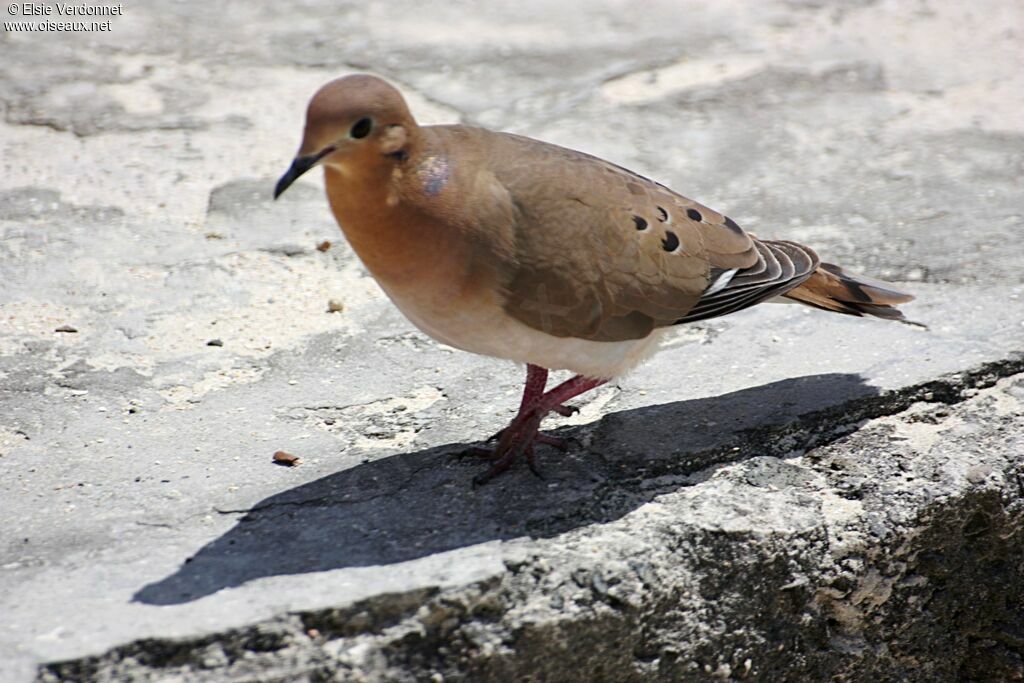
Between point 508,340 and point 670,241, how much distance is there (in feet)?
1.68

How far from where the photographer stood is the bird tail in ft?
10.7

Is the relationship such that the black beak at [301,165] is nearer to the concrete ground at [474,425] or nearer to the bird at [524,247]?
the bird at [524,247]

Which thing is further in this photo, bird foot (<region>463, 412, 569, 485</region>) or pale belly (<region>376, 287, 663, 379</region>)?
bird foot (<region>463, 412, 569, 485</region>)

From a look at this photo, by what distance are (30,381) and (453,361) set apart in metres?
1.16

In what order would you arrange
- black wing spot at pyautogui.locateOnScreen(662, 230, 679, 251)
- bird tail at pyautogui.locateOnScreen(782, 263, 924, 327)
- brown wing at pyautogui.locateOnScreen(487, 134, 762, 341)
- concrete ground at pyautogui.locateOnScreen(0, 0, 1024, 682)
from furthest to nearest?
bird tail at pyautogui.locateOnScreen(782, 263, 924, 327), black wing spot at pyautogui.locateOnScreen(662, 230, 679, 251), brown wing at pyautogui.locateOnScreen(487, 134, 762, 341), concrete ground at pyautogui.locateOnScreen(0, 0, 1024, 682)

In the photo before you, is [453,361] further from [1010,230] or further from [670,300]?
[1010,230]

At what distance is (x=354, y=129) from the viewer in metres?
2.55

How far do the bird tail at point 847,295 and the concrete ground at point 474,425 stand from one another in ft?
0.56

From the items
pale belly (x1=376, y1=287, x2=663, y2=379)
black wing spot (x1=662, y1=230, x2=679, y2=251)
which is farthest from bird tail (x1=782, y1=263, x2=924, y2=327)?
pale belly (x1=376, y1=287, x2=663, y2=379)

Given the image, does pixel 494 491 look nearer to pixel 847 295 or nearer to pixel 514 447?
pixel 514 447

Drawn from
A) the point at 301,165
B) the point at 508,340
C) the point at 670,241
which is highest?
the point at 301,165

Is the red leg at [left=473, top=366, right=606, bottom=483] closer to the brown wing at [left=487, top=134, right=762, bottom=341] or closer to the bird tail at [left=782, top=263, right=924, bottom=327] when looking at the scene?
the brown wing at [left=487, top=134, right=762, bottom=341]

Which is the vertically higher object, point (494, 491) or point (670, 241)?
point (670, 241)

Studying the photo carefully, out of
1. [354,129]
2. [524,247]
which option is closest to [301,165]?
[354,129]
